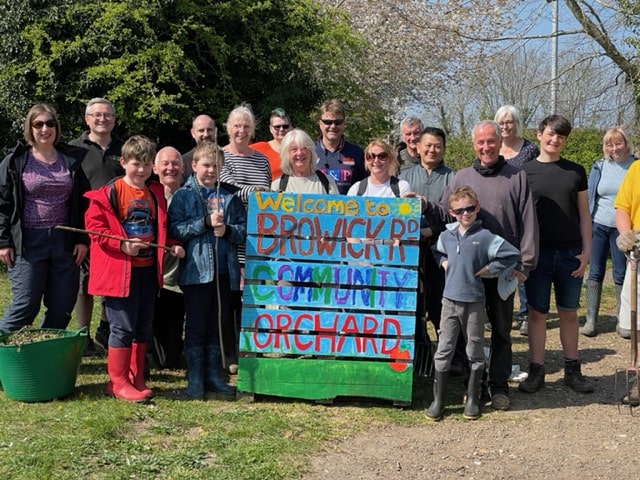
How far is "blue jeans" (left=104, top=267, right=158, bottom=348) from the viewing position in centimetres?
510

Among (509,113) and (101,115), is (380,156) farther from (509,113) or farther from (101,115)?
(101,115)

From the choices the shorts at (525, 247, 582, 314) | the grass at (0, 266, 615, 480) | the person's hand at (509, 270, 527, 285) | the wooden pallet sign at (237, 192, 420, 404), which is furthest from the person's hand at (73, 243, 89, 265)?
the shorts at (525, 247, 582, 314)

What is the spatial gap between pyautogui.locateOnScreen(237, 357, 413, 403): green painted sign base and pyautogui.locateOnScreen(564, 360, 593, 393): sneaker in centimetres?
147

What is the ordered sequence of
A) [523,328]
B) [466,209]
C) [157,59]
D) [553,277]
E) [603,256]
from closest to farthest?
[466,209]
[553,277]
[523,328]
[603,256]
[157,59]

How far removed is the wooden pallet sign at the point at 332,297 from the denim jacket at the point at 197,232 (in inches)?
6.8

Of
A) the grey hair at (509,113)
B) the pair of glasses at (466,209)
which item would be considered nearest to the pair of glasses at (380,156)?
the pair of glasses at (466,209)

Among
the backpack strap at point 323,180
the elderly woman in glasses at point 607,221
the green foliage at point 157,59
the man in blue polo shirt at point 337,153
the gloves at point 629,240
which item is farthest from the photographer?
the green foliage at point 157,59

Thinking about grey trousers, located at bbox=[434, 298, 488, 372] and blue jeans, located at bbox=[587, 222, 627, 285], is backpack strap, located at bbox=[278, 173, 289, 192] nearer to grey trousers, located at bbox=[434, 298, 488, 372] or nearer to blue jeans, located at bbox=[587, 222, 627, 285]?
grey trousers, located at bbox=[434, 298, 488, 372]

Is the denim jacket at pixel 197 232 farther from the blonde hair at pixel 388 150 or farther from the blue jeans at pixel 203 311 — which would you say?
the blonde hair at pixel 388 150

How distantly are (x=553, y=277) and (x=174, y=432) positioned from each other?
121 inches

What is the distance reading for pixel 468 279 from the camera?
503cm

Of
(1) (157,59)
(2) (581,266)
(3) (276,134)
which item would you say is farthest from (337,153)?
(1) (157,59)

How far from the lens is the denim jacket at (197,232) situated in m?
5.24

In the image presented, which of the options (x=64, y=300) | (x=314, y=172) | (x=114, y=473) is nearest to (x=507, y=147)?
(x=314, y=172)
